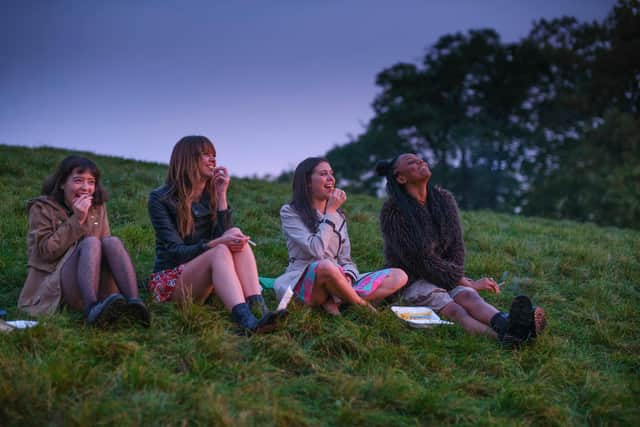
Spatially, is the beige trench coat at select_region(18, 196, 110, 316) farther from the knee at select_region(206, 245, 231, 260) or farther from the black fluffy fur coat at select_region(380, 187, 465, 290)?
the black fluffy fur coat at select_region(380, 187, 465, 290)

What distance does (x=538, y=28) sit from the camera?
94.7 feet

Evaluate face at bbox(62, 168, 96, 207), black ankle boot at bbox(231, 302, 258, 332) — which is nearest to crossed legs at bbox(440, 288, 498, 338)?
black ankle boot at bbox(231, 302, 258, 332)

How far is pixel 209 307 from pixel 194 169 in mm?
1194

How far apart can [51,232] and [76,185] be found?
40 centimetres

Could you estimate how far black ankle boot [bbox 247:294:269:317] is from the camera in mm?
4066

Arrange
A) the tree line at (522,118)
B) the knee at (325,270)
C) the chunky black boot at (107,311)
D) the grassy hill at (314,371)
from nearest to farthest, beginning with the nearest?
the grassy hill at (314,371) → the chunky black boot at (107,311) → the knee at (325,270) → the tree line at (522,118)

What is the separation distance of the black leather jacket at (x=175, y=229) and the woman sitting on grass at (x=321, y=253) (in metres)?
0.63

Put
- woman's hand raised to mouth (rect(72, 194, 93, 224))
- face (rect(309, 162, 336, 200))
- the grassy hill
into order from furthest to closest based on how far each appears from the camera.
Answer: face (rect(309, 162, 336, 200)), woman's hand raised to mouth (rect(72, 194, 93, 224)), the grassy hill

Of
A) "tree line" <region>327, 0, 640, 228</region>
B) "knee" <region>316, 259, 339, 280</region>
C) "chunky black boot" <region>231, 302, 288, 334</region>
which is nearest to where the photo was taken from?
"chunky black boot" <region>231, 302, 288, 334</region>

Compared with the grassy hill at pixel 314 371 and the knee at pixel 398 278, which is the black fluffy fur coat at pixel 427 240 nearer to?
the knee at pixel 398 278

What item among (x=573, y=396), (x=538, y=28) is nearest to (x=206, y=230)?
(x=573, y=396)

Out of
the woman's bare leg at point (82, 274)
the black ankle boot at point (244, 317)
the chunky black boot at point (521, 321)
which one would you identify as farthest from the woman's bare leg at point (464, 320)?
the woman's bare leg at point (82, 274)

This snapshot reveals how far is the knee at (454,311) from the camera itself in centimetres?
447

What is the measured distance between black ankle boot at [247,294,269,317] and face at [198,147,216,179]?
116 centimetres
